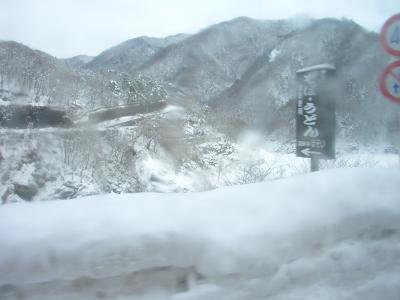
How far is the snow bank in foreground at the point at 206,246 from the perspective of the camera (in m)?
2.05

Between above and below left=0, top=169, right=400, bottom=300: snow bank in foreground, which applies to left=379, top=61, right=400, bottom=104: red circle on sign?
above

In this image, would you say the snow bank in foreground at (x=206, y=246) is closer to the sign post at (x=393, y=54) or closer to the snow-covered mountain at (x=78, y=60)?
the sign post at (x=393, y=54)

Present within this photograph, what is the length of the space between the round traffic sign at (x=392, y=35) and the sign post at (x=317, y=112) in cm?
62

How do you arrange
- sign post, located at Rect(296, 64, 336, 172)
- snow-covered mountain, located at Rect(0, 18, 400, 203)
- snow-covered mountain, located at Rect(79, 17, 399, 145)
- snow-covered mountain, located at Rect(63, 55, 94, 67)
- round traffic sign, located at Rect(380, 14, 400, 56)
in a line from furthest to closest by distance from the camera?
snow-covered mountain, located at Rect(63, 55, 94, 67) → snow-covered mountain, located at Rect(79, 17, 399, 145) → snow-covered mountain, located at Rect(0, 18, 400, 203) → sign post, located at Rect(296, 64, 336, 172) → round traffic sign, located at Rect(380, 14, 400, 56)

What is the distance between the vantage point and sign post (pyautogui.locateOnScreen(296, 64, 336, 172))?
3957 millimetres

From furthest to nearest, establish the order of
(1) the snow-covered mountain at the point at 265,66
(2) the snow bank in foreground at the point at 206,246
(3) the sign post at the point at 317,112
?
1. (1) the snow-covered mountain at the point at 265,66
2. (3) the sign post at the point at 317,112
3. (2) the snow bank in foreground at the point at 206,246

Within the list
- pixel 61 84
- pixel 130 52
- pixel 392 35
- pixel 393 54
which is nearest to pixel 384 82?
pixel 393 54

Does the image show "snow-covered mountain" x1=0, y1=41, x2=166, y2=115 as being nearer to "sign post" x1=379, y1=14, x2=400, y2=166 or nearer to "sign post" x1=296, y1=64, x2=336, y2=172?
"sign post" x1=296, y1=64, x2=336, y2=172

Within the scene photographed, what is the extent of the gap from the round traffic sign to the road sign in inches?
33.9

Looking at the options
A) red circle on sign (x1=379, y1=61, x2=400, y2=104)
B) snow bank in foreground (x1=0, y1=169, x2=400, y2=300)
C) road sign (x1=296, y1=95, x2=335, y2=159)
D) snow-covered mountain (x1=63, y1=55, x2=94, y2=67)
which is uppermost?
snow-covered mountain (x1=63, y1=55, x2=94, y2=67)

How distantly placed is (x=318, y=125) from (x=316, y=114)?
0.13 m

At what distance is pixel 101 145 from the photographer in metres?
8.15

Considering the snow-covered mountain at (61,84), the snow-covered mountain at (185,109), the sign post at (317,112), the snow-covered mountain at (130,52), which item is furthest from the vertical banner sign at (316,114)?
the snow-covered mountain at (61,84)

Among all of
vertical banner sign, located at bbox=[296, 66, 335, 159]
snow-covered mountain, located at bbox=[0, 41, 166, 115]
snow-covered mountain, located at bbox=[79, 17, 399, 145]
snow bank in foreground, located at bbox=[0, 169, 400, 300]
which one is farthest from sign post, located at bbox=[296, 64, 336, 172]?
snow-covered mountain, located at bbox=[0, 41, 166, 115]
